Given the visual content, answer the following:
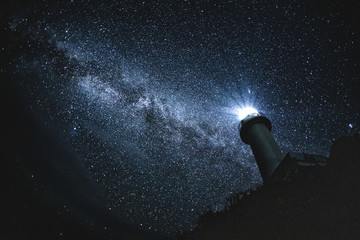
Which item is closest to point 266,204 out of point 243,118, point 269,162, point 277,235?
point 277,235

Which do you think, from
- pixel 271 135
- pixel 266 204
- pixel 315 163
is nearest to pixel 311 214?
pixel 266 204

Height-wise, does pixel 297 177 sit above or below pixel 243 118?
below

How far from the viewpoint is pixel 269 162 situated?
1571 centimetres

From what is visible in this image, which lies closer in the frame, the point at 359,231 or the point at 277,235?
the point at 359,231

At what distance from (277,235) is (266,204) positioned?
7.66 feet

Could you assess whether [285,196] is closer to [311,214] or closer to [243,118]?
[311,214]

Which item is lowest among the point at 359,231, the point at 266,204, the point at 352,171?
the point at 359,231

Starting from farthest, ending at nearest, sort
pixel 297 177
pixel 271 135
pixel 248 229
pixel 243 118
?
pixel 243 118 < pixel 271 135 < pixel 297 177 < pixel 248 229

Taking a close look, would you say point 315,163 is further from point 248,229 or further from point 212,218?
point 212,218

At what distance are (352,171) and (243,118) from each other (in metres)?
10.3

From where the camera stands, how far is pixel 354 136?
1107cm

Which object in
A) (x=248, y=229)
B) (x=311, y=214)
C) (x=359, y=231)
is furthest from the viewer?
(x=248, y=229)

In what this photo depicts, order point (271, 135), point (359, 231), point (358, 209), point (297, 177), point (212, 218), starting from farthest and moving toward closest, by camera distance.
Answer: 1. point (271, 135)
2. point (212, 218)
3. point (297, 177)
4. point (358, 209)
5. point (359, 231)

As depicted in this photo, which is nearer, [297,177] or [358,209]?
Answer: [358,209]
